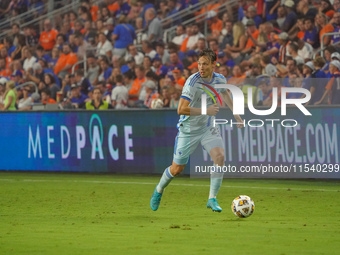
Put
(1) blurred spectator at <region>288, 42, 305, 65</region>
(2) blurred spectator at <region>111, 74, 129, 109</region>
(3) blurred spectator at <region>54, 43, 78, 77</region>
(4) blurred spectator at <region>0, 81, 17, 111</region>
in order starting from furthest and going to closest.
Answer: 1. (3) blurred spectator at <region>54, 43, 78, 77</region>
2. (4) blurred spectator at <region>0, 81, 17, 111</region>
3. (2) blurred spectator at <region>111, 74, 129, 109</region>
4. (1) blurred spectator at <region>288, 42, 305, 65</region>

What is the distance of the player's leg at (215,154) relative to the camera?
34.4 feet

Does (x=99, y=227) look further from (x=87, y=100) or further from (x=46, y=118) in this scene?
(x=87, y=100)

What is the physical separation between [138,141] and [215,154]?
296 inches

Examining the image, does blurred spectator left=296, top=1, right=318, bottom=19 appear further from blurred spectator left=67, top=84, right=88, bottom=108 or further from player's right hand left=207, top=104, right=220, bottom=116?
player's right hand left=207, top=104, right=220, bottom=116

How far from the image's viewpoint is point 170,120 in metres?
17.5

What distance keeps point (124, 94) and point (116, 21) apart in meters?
5.68

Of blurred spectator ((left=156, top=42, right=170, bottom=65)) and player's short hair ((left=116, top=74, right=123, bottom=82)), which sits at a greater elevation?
blurred spectator ((left=156, top=42, right=170, bottom=65))

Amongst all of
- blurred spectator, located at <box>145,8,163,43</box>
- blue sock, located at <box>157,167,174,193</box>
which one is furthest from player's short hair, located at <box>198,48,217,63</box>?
blurred spectator, located at <box>145,8,163,43</box>

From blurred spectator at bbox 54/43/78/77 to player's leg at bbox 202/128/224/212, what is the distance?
14.4m

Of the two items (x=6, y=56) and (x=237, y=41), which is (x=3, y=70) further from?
(x=237, y=41)

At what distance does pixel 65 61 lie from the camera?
24.8 metres

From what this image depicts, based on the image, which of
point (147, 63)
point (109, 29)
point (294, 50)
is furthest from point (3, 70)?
point (294, 50)

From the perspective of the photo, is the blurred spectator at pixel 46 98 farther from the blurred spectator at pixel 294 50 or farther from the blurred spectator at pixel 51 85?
the blurred spectator at pixel 294 50

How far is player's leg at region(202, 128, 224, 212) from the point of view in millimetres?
10484
